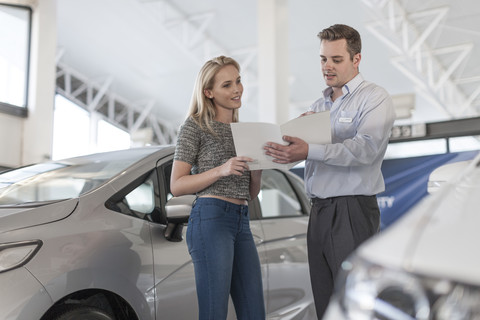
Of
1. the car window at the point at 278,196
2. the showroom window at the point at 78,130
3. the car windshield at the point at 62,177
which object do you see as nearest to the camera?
the car windshield at the point at 62,177

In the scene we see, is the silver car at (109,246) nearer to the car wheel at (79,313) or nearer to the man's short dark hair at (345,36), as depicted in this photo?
the car wheel at (79,313)

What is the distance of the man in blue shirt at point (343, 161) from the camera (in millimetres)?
2164

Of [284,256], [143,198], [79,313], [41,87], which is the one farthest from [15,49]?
[79,313]

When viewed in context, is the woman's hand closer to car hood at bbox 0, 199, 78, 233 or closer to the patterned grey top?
the patterned grey top

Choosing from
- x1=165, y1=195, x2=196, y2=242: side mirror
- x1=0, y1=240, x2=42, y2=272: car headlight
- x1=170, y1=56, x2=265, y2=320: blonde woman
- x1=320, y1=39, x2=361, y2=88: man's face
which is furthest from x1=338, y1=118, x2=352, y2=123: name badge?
x1=0, y1=240, x2=42, y2=272: car headlight

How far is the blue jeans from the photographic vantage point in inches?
85.5

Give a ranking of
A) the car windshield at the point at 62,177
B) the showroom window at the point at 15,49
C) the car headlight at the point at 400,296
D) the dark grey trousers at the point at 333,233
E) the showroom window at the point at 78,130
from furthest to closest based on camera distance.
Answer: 1. the showroom window at the point at 78,130
2. the showroom window at the point at 15,49
3. the car windshield at the point at 62,177
4. the dark grey trousers at the point at 333,233
5. the car headlight at the point at 400,296

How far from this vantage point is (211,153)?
232 cm

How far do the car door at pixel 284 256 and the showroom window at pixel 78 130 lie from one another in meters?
14.1

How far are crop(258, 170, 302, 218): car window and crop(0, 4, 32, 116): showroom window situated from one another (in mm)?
6138

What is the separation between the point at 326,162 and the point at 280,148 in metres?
0.20

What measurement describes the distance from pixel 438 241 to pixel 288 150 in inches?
47.7

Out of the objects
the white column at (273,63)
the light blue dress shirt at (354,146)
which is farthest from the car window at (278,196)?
the white column at (273,63)

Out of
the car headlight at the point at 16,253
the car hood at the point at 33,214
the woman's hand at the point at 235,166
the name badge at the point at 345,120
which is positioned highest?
the name badge at the point at 345,120
